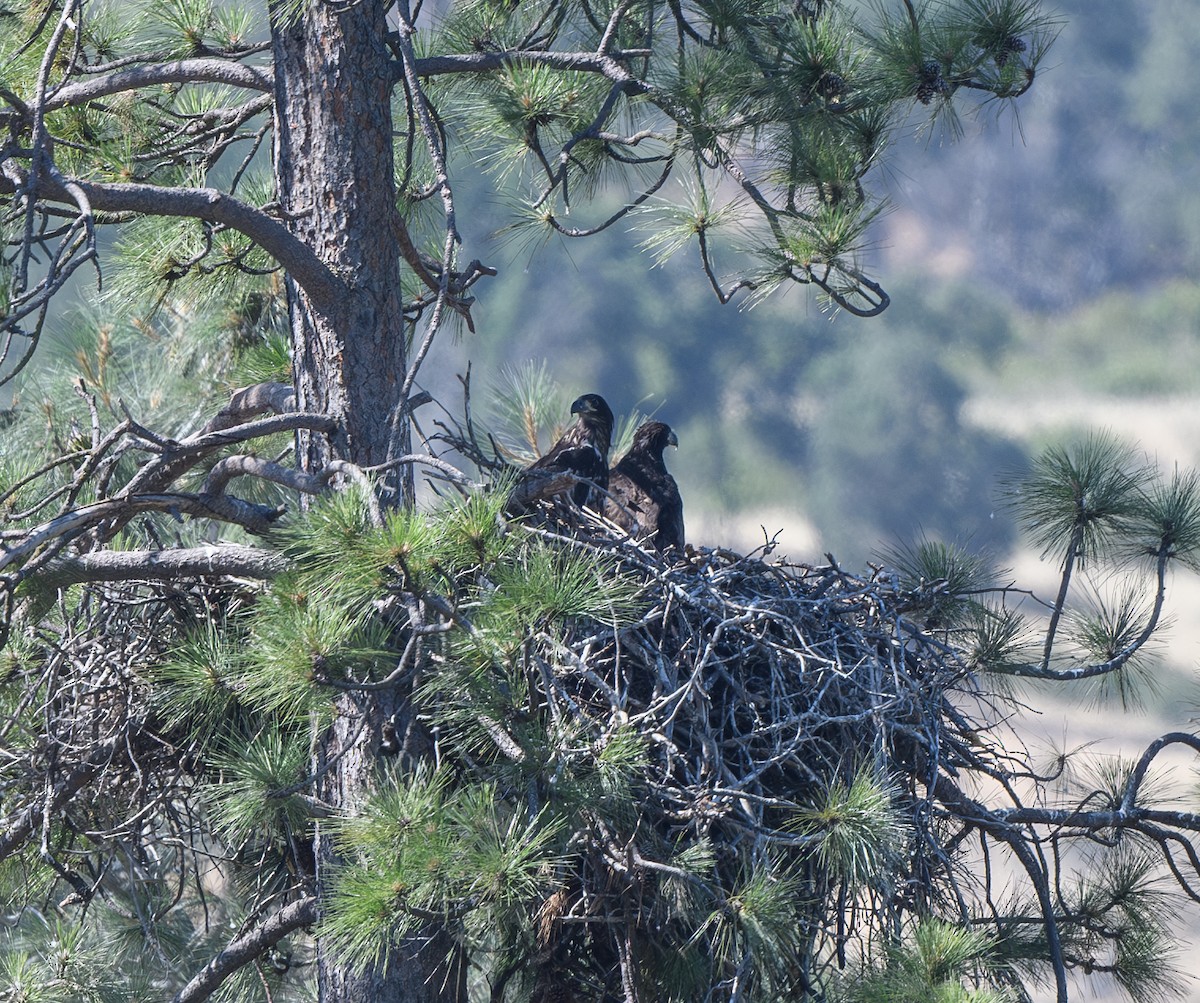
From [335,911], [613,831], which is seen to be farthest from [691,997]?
[335,911]

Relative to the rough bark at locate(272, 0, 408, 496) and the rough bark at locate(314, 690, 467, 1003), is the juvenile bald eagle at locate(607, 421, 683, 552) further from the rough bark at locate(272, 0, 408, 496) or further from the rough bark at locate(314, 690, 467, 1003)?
the rough bark at locate(314, 690, 467, 1003)

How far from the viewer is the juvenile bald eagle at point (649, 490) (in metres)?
3.28

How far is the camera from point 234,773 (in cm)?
220

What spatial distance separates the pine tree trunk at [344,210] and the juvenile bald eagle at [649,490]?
82 cm

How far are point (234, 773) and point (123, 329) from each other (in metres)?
3.01

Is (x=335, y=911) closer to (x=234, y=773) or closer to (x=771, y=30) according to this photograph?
(x=234, y=773)

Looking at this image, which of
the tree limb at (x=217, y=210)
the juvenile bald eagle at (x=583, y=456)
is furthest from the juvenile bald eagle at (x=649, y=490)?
the tree limb at (x=217, y=210)

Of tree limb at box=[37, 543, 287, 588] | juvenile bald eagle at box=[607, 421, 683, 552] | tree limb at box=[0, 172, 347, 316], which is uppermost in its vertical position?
juvenile bald eagle at box=[607, 421, 683, 552]

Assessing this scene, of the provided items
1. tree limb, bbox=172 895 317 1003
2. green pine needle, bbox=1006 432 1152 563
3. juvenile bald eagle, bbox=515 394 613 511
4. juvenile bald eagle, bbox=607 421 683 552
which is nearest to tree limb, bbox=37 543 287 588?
juvenile bald eagle, bbox=515 394 613 511

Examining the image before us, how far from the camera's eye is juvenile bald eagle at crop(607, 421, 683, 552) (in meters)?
3.28

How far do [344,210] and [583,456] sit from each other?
0.94m

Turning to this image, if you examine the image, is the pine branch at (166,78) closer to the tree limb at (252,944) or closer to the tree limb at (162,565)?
the tree limb at (162,565)

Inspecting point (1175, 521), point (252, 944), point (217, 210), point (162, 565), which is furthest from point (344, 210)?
point (1175, 521)

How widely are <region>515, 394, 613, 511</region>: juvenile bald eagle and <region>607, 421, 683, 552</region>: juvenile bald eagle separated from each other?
0.07 metres
